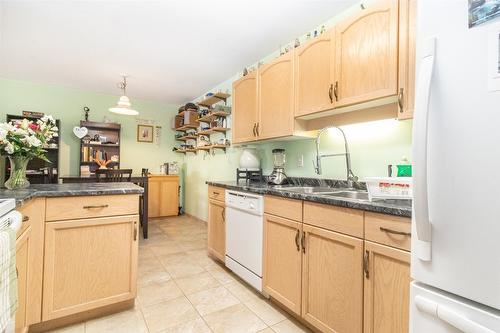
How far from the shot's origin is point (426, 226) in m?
0.70

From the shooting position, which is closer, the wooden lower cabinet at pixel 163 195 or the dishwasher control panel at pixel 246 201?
the dishwasher control panel at pixel 246 201

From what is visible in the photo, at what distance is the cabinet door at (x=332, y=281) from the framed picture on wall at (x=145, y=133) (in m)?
4.53

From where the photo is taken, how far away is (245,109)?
272 cm

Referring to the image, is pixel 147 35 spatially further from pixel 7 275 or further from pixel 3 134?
pixel 7 275

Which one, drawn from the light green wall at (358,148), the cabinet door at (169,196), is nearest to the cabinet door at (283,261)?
the light green wall at (358,148)

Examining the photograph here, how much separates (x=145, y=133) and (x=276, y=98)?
380 cm

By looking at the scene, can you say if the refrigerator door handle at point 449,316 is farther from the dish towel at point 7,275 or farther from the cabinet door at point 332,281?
the dish towel at point 7,275

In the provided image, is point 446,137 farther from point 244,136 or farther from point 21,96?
point 21,96

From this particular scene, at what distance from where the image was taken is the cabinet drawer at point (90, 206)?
152cm

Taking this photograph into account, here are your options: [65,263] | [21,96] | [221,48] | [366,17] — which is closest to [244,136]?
[221,48]

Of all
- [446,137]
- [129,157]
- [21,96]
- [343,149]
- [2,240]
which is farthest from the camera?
[129,157]

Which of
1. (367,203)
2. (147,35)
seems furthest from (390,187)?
(147,35)

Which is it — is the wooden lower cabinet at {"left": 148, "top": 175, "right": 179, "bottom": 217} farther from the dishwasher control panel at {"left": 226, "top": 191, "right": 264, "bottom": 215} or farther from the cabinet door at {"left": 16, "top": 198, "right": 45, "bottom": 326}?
the cabinet door at {"left": 16, "top": 198, "right": 45, "bottom": 326}

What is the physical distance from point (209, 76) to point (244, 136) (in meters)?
1.59
